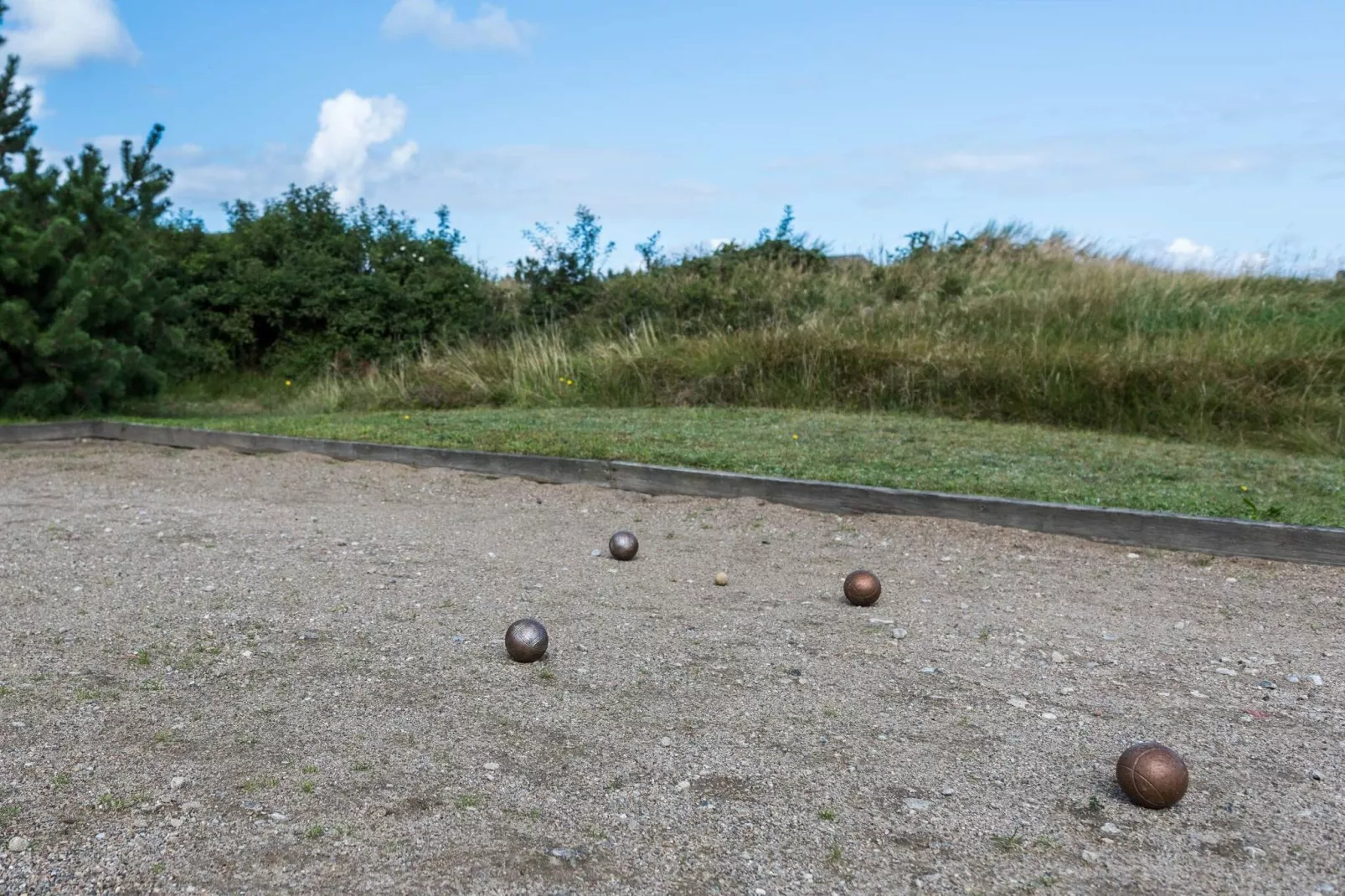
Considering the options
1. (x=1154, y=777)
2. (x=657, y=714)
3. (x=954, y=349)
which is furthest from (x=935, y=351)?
(x=1154, y=777)

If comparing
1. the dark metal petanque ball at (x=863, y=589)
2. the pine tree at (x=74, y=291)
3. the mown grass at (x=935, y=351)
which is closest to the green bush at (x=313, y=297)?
the mown grass at (x=935, y=351)

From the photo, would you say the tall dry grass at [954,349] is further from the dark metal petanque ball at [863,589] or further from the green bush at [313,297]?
the dark metal petanque ball at [863,589]

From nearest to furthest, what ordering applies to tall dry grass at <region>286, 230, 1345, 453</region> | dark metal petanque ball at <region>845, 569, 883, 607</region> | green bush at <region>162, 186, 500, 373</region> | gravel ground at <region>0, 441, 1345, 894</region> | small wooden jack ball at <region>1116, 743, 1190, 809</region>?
gravel ground at <region>0, 441, 1345, 894</region>, small wooden jack ball at <region>1116, 743, 1190, 809</region>, dark metal petanque ball at <region>845, 569, 883, 607</region>, tall dry grass at <region>286, 230, 1345, 453</region>, green bush at <region>162, 186, 500, 373</region>

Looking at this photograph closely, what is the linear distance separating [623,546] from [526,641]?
1757 millimetres

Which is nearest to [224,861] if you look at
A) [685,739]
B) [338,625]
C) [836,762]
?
[685,739]

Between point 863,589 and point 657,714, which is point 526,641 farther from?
point 863,589

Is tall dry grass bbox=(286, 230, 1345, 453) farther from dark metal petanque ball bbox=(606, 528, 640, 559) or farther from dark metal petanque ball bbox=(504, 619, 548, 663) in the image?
dark metal petanque ball bbox=(504, 619, 548, 663)

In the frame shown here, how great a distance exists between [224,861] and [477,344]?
13.8 metres

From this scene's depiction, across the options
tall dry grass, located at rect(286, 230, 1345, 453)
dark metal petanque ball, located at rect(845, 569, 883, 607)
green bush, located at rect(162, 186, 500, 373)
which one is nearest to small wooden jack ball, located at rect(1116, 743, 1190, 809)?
dark metal petanque ball, located at rect(845, 569, 883, 607)

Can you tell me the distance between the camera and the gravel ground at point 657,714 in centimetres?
249

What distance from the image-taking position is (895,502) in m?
6.50

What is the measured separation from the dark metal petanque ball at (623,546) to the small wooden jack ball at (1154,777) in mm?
3128

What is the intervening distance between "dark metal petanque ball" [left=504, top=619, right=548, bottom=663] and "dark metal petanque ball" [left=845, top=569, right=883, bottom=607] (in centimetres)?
148

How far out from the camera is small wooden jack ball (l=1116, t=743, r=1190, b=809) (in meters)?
2.73
